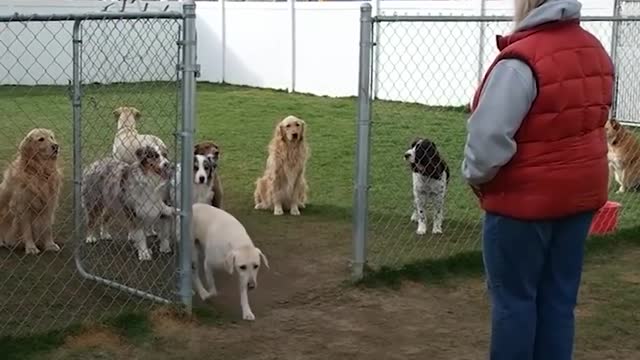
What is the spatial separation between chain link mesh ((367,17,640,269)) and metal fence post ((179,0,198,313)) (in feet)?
4.57

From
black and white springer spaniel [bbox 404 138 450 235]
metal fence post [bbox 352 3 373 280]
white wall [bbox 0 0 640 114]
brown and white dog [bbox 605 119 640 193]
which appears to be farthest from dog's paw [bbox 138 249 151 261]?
white wall [bbox 0 0 640 114]

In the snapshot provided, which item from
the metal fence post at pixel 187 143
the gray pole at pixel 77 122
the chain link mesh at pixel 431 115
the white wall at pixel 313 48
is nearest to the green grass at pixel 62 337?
the metal fence post at pixel 187 143

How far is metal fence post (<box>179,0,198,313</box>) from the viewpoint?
446cm

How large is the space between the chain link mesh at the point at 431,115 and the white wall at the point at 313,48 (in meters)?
0.03

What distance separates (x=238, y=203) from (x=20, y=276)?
2833mm

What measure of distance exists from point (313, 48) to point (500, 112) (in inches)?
618

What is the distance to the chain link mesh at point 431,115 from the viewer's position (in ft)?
21.8

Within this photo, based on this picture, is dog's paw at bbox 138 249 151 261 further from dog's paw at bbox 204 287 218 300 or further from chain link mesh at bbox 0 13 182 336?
dog's paw at bbox 204 287 218 300

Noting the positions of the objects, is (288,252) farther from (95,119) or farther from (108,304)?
(95,119)

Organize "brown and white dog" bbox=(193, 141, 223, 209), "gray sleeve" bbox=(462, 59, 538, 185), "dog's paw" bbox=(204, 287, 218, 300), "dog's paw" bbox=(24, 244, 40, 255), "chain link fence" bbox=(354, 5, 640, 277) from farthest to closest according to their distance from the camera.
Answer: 1. "brown and white dog" bbox=(193, 141, 223, 209)
2. "dog's paw" bbox=(24, 244, 40, 255)
3. "chain link fence" bbox=(354, 5, 640, 277)
4. "dog's paw" bbox=(204, 287, 218, 300)
5. "gray sleeve" bbox=(462, 59, 538, 185)

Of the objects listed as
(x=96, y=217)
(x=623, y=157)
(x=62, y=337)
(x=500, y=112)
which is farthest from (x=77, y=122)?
(x=623, y=157)

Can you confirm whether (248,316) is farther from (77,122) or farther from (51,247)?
(51,247)

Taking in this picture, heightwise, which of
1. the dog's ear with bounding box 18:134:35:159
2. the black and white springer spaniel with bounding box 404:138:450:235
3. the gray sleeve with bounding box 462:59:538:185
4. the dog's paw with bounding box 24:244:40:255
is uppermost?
the gray sleeve with bounding box 462:59:538:185

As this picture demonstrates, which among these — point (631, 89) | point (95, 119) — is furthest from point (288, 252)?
point (631, 89)
